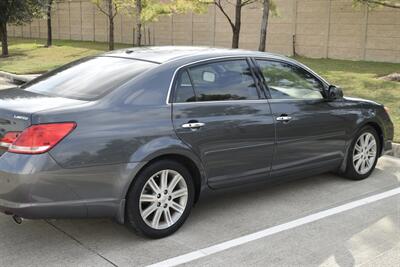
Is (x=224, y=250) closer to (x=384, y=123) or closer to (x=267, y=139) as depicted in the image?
(x=267, y=139)

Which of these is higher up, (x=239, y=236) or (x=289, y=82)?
→ (x=289, y=82)

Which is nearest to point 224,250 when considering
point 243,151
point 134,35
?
point 243,151

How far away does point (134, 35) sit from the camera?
32750 mm

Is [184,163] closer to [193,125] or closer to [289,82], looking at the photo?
[193,125]

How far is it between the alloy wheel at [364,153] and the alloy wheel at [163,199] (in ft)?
8.46

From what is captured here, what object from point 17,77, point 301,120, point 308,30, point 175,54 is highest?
point 308,30

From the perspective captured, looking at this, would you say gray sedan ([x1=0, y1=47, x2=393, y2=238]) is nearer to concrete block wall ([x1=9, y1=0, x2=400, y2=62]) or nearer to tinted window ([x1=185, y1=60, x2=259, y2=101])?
tinted window ([x1=185, y1=60, x2=259, y2=101])

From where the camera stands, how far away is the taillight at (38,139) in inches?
147

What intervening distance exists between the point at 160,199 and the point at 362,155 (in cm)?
295

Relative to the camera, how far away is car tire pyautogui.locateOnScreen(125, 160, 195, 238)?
13.6ft

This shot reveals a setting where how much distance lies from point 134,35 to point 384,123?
27846 mm

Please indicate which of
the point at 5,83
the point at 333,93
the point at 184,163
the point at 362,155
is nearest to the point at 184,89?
the point at 184,163

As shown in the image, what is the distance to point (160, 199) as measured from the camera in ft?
14.2

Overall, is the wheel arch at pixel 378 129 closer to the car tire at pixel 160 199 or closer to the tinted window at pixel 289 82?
the tinted window at pixel 289 82
